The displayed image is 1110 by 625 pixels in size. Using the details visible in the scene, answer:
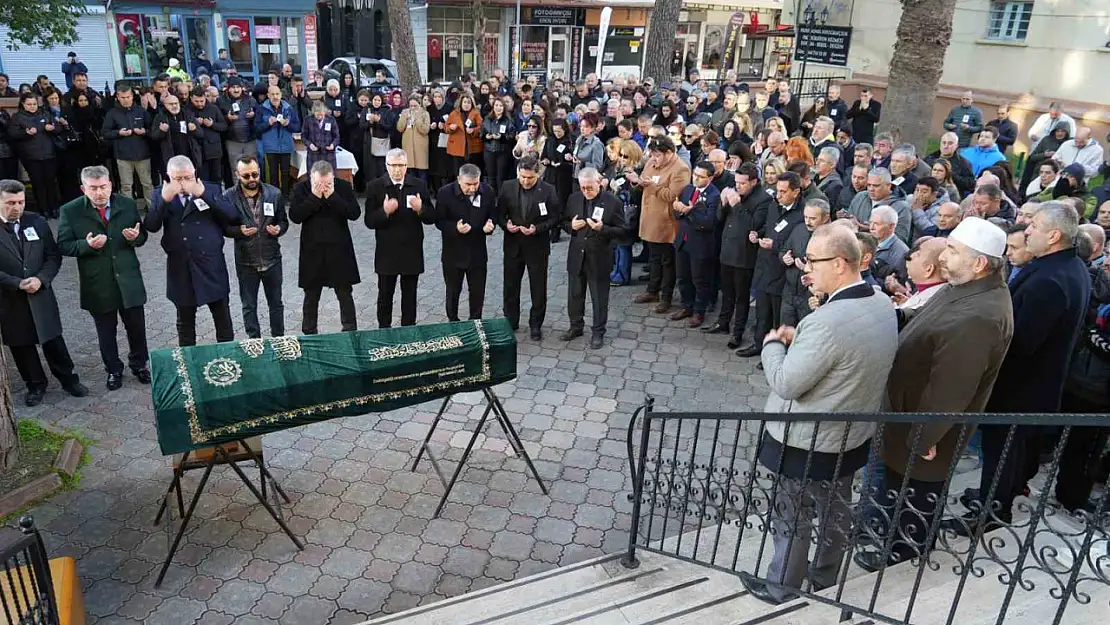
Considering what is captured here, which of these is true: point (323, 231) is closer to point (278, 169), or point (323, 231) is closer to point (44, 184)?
point (278, 169)

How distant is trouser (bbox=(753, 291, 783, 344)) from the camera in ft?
25.5

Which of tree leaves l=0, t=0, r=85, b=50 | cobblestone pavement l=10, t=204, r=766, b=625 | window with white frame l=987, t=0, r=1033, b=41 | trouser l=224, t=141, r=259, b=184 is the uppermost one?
window with white frame l=987, t=0, r=1033, b=41

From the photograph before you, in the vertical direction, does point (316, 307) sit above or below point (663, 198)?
below

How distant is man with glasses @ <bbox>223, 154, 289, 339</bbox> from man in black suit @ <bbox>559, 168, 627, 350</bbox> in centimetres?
285

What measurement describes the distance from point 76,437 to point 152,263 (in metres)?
4.43

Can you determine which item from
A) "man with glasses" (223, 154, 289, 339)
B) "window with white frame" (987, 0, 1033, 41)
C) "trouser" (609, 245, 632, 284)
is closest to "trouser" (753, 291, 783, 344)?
"trouser" (609, 245, 632, 284)

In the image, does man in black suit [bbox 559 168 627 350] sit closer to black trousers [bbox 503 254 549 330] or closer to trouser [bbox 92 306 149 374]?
black trousers [bbox 503 254 549 330]

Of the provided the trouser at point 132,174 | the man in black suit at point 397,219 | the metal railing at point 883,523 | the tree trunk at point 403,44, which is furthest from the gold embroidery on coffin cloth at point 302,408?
the tree trunk at point 403,44

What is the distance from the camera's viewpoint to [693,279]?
8836 mm

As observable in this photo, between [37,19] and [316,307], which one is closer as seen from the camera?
[316,307]

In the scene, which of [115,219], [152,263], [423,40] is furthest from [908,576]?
[423,40]

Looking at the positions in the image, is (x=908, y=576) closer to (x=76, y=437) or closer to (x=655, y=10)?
(x=76, y=437)

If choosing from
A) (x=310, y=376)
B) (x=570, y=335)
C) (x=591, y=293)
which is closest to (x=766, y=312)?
(x=591, y=293)

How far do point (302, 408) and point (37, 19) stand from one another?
8551 mm
